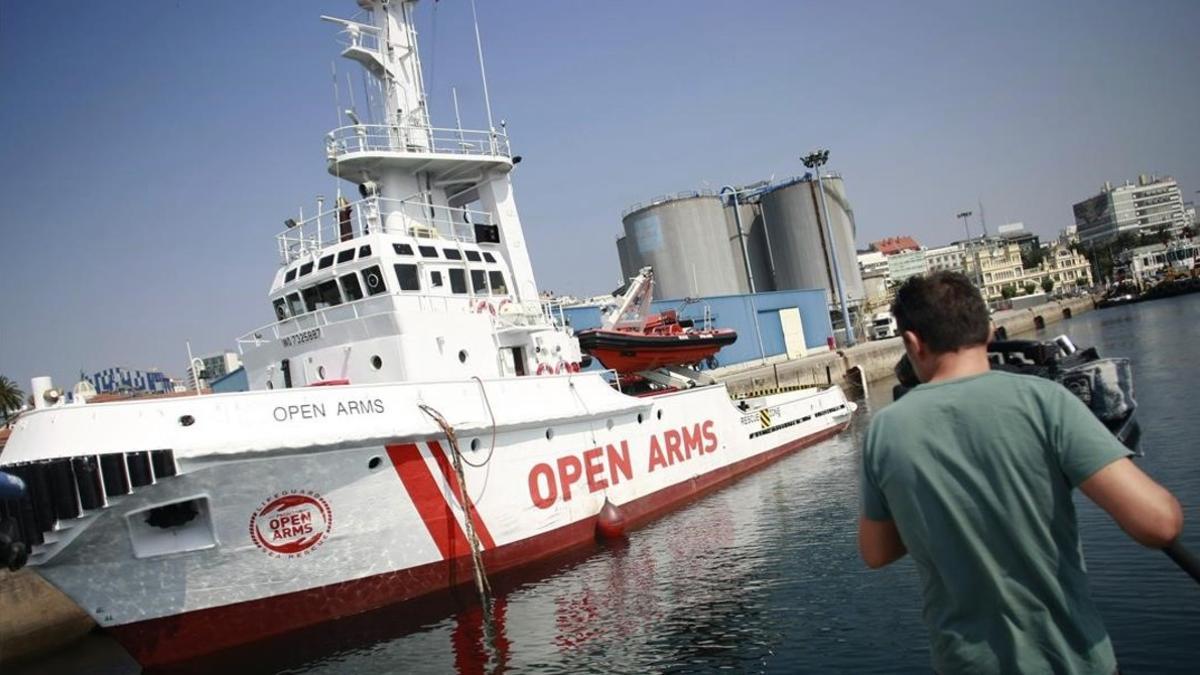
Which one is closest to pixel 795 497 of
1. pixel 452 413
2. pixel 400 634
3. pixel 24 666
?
pixel 452 413

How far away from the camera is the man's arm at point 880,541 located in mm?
2330

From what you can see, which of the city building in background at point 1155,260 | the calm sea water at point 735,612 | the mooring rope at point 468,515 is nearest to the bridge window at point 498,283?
the mooring rope at point 468,515

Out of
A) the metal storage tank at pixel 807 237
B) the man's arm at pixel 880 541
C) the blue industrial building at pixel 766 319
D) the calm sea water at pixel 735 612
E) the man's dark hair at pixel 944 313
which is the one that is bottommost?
the calm sea water at pixel 735 612

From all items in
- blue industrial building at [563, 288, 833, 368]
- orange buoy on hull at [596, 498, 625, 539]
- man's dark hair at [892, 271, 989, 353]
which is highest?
blue industrial building at [563, 288, 833, 368]

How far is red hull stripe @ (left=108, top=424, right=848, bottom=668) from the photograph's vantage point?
8.93 m

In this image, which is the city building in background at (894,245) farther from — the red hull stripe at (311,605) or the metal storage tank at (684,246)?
the red hull stripe at (311,605)

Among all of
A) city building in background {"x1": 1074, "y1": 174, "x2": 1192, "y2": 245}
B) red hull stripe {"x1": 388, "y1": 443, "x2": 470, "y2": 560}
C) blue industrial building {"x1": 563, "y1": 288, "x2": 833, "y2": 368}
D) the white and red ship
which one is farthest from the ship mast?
city building in background {"x1": 1074, "y1": 174, "x2": 1192, "y2": 245}

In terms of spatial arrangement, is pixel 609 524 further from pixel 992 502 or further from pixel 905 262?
pixel 905 262

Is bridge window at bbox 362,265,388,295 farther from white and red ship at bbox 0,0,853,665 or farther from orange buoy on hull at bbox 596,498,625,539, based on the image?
orange buoy on hull at bbox 596,498,625,539

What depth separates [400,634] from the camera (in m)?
9.41

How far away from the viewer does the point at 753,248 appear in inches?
2482

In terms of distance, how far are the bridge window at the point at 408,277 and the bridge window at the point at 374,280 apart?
303 mm

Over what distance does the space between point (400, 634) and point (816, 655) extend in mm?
5097

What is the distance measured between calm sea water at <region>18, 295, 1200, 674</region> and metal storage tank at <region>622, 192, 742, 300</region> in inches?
1690
